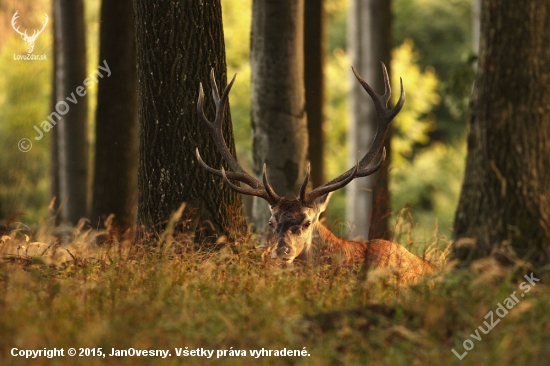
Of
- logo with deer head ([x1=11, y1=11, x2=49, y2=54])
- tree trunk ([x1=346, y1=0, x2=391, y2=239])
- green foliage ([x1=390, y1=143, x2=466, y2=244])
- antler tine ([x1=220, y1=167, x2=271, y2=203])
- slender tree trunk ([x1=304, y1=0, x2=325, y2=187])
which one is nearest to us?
antler tine ([x1=220, y1=167, x2=271, y2=203])

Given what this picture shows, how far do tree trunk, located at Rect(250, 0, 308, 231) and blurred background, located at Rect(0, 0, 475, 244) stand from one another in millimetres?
5669

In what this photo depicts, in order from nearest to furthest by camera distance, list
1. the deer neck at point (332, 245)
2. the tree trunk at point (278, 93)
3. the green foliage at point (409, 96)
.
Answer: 1. the deer neck at point (332, 245)
2. the tree trunk at point (278, 93)
3. the green foliage at point (409, 96)

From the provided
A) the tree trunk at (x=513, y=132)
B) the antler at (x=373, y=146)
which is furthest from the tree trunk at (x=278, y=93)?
the tree trunk at (x=513, y=132)

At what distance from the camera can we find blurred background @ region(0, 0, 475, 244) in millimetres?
16688

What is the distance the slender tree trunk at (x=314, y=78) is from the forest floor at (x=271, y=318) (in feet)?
21.9

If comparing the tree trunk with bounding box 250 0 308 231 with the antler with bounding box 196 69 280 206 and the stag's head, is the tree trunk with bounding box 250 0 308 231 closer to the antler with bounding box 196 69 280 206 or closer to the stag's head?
the stag's head

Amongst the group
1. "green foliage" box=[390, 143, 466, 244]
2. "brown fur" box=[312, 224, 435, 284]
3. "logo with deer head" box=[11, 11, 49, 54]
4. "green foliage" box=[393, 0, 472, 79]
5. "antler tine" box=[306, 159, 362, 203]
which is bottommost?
"green foliage" box=[390, 143, 466, 244]

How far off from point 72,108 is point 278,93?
6295 millimetres

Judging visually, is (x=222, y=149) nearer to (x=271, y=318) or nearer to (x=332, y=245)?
(x=332, y=245)

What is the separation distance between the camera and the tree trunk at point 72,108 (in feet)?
47.7

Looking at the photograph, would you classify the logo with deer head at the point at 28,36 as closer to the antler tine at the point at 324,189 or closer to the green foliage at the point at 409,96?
the antler tine at the point at 324,189

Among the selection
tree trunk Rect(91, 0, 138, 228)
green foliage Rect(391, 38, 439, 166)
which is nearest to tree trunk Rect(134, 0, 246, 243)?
tree trunk Rect(91, 0, 138, 228)

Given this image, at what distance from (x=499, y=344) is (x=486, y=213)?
5.38ft

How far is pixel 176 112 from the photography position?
25.0 ft
